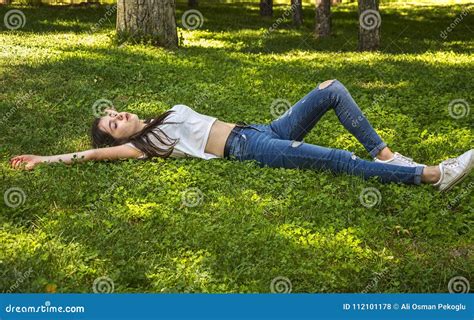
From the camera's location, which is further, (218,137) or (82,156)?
(218,137)

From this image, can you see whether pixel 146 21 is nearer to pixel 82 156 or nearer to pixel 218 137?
pixel 218 137

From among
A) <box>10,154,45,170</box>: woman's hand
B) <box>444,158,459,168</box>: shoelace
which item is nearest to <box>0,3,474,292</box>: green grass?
<box>10,154,45,170</box>: woman's hand

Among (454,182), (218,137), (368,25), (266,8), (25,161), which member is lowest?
(25,161)

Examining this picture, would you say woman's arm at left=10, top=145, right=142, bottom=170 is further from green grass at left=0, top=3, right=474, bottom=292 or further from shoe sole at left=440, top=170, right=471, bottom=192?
shoe sole at left=440, top=170, right=471, bottom=192

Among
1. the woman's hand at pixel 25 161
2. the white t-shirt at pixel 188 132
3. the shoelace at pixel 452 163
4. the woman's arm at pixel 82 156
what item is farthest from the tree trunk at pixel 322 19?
the woman's hand at pixel 25 161

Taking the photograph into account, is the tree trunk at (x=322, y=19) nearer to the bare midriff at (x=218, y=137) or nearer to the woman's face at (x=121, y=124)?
the bare midriff at (x=218, y=137)

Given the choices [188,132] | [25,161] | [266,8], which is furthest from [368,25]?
[266,8]

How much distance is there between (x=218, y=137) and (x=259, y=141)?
0.48 m

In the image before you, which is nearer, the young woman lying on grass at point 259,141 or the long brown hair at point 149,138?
the young woman lying on grass at point 259,141

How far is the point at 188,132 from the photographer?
7184 mm

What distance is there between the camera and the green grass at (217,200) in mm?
4777

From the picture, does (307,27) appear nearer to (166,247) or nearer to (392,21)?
(392,21)

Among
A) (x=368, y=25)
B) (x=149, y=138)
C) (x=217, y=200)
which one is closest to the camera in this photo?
(x=217, y=200)

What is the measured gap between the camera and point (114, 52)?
12.7m
